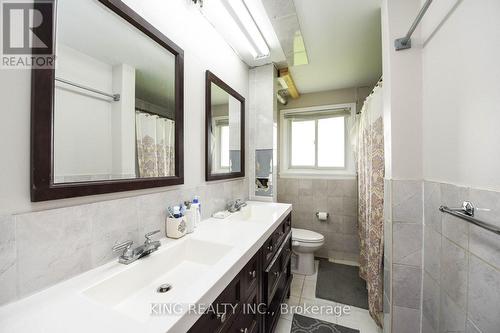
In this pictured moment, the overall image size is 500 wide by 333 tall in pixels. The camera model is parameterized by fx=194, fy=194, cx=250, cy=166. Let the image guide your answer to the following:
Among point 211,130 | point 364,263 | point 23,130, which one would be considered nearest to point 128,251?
point 23,130

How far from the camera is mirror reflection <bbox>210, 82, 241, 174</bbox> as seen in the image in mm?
1554

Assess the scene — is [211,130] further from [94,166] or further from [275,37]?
[275,37]

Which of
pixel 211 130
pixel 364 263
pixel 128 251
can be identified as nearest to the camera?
pixel 128 251

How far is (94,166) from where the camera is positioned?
2.49 ft

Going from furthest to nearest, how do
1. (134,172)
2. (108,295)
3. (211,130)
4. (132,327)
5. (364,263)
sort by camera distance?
(364,263) → (211,130) → (134,172) → (108,295) → (132,327)

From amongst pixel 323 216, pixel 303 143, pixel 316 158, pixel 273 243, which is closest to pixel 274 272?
pixel 273 243

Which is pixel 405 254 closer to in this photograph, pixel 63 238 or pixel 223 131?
pixel 223 131

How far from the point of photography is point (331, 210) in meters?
2.63

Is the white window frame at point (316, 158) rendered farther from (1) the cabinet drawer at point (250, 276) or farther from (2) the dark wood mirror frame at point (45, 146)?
(2) the dark wood mirror frame at point (45, 146)

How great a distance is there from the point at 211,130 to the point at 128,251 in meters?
0.96

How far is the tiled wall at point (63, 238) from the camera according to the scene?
1.80 feet

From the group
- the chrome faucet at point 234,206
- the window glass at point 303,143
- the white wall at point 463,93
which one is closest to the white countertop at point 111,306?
the chrome faucet at point 234,206

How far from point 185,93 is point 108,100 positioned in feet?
1.63

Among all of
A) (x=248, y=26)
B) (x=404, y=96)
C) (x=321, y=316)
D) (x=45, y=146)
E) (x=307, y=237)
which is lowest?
(x=321, y=316)
